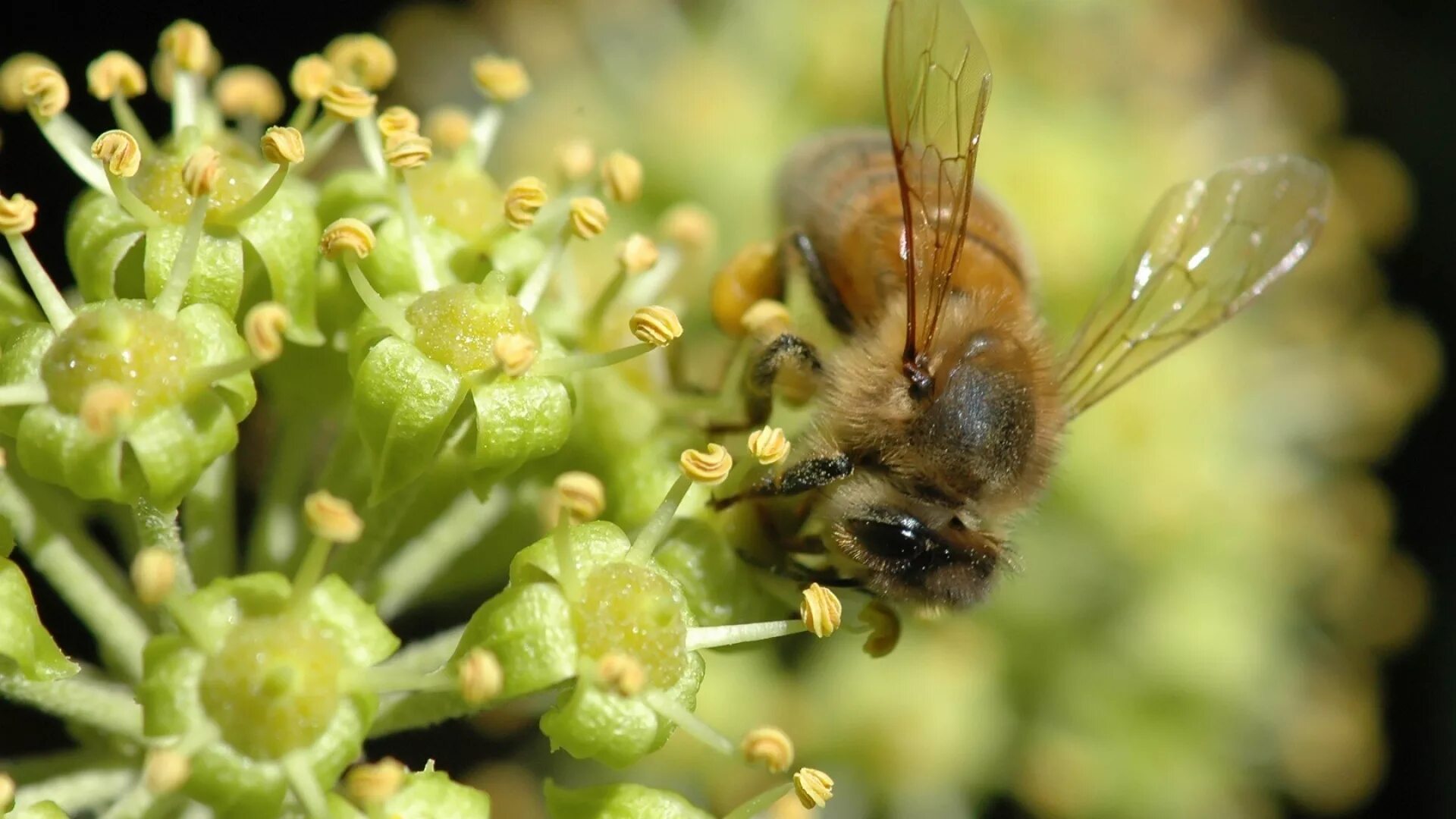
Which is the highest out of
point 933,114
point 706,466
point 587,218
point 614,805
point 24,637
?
point 933,114

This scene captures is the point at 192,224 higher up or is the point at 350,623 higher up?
the point at 192,224

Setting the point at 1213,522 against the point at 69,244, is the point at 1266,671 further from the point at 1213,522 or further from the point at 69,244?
the point at 69,244

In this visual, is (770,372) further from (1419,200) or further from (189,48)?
(1419,200)

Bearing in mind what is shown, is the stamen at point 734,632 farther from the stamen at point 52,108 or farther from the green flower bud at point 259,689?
the stamen at point 52,108

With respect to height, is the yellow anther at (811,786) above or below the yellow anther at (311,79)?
below

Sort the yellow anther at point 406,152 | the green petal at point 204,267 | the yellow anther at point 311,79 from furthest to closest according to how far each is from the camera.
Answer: the yellow anther at point 311,79
the yellow anther at point 406,152
the green petal at point 204,267

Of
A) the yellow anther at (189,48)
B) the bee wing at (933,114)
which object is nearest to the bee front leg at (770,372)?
the bee wing at (933,114)

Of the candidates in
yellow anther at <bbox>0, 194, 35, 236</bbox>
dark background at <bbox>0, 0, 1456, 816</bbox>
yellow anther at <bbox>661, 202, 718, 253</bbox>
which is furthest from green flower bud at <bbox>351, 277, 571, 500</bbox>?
dark background at <bbox>0, 0, 1456, 816</bbox>

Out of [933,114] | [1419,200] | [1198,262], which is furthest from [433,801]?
[1419,200]
